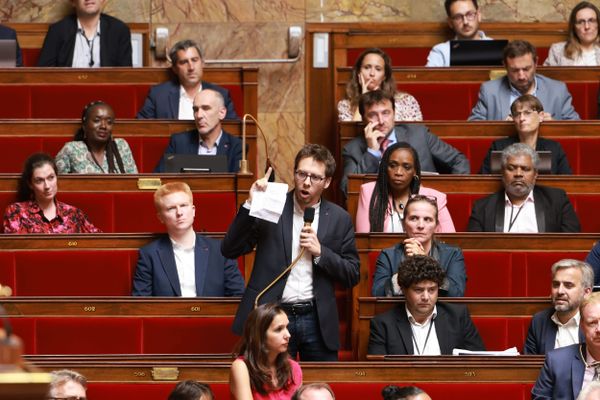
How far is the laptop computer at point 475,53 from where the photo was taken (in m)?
4.85

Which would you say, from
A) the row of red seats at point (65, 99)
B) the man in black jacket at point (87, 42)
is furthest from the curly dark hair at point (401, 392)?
the man in black jacket at point (87, 42)

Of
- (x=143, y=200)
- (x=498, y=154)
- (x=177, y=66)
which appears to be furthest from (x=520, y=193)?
(x=177, y=66)

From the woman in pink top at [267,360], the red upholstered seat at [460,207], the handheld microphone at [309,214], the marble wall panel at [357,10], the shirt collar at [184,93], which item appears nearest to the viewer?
the woman in pink top at [267,360]

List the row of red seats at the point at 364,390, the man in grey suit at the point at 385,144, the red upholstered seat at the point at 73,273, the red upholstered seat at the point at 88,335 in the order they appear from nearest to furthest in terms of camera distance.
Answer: the row of red seats at the point at 364,390
the red upholstered seat at the point at 88,335
the red upholstered seat at the point at 73,273
the man in grey suit at the point at 385,144

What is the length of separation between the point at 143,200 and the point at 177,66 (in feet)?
2.74

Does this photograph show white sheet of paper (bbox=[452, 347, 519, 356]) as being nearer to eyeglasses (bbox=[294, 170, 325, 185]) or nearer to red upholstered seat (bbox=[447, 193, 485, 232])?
eyeglasses (bbox=[294, 170, 325, 185])

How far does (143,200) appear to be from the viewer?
3.86 m

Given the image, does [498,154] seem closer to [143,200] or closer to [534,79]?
[534,79]

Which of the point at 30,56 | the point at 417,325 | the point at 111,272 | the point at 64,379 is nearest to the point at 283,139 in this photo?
the point at 30,56

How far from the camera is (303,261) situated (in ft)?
10.2

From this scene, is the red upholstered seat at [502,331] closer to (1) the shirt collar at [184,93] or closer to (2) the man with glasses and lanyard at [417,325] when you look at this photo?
(2) the man with glasses and lanyard at [417,325]

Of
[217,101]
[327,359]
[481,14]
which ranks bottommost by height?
[327,359]

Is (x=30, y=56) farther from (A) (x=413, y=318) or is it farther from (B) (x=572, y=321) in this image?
(B) (x=572, y=321)

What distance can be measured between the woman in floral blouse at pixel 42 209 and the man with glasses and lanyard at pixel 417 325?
1.03 metres
